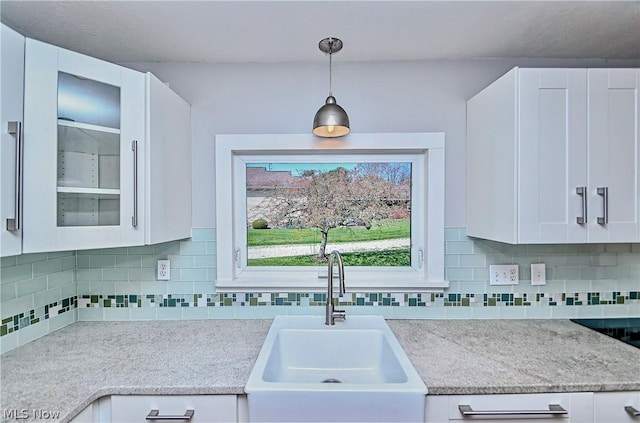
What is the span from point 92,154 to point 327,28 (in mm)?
1106

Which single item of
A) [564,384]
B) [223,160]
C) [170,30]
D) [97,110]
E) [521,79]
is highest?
[170,30]

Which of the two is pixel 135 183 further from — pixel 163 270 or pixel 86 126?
pixel 163 270

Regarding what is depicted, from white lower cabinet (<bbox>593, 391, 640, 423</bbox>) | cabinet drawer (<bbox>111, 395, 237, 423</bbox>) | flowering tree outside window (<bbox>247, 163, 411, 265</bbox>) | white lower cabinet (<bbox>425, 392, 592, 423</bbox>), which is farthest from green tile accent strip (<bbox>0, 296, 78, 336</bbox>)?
white lower cabinet (<bbox>593, 391, 640, 423</bbox>)

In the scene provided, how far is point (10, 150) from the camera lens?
117cm

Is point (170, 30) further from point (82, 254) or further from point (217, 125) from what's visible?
point (82, 254)

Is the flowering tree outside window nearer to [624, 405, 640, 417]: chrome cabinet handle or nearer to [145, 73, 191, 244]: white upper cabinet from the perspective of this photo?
[145, 73, 191, 244]: white upper cabinet

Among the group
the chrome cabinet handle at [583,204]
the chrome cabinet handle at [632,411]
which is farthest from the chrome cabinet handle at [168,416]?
the chrome cabinet handle at [583,204]

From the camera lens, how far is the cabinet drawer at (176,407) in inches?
46.7

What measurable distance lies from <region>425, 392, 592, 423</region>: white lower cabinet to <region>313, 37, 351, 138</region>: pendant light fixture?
45.1 inches

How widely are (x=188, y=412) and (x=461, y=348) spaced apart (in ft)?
3.51

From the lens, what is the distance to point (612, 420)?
1.21 metres

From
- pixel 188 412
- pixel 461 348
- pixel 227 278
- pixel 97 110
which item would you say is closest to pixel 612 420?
pixel 461 348

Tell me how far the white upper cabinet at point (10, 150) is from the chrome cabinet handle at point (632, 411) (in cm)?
214

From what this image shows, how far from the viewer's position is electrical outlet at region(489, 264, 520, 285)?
186 cm
